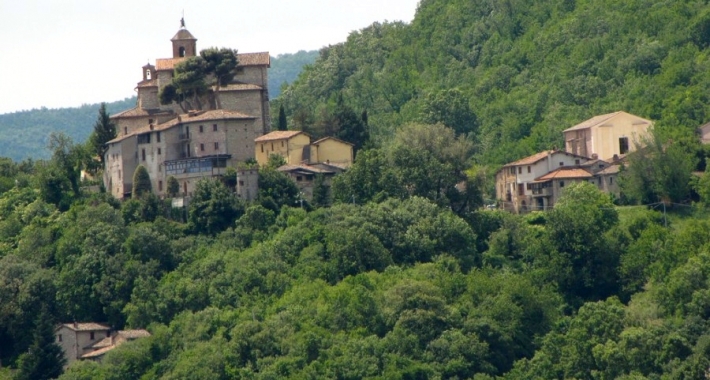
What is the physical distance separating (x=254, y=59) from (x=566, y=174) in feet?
52.6

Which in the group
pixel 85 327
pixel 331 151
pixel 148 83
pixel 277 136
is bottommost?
pixel 85 327

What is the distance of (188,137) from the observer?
3317 inches

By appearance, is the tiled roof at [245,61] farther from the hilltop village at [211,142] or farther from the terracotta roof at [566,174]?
the terracotta roof at [566,174]

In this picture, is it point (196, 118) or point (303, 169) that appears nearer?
point (303, 169)

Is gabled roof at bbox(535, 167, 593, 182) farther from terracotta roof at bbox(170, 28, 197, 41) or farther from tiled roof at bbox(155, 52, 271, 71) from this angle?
terracotta roof at bbox(170, 28, 197, 41)

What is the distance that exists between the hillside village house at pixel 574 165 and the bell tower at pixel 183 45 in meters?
16.1

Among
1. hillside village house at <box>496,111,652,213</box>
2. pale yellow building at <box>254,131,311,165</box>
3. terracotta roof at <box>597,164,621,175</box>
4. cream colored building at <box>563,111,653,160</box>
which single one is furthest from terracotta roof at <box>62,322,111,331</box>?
cream colored building at <box>563,111,653,160</box>

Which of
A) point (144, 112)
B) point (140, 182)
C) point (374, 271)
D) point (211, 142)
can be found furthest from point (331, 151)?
point (374, 271)

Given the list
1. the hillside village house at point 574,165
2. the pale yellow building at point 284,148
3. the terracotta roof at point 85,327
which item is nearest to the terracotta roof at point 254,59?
the pale yellow building at point 284,148

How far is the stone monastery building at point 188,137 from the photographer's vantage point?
83938 mm

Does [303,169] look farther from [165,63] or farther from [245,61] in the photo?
[165,63]

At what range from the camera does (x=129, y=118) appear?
292 feet

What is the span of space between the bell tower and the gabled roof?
18.2 metres

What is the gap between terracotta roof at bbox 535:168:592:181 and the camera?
86194 millimetres
